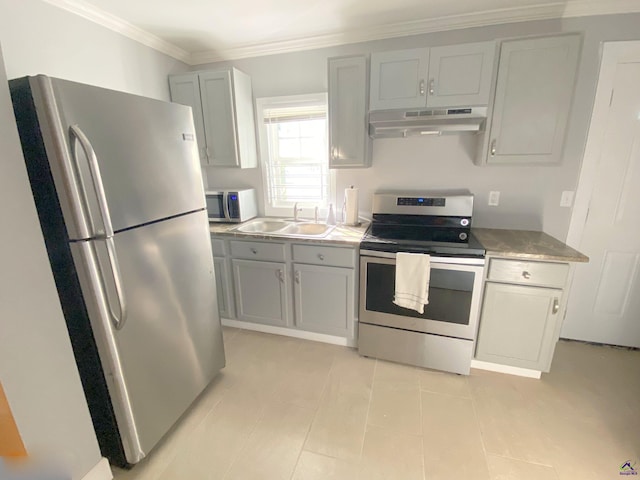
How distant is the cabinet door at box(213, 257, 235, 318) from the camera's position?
253 cm

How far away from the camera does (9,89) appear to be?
1.04 m

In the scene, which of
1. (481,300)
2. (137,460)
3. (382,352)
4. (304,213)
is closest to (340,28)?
(304,213)

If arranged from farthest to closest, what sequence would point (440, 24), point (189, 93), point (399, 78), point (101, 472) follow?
point (189, 93) < point (440, 24) < point (399, 78) < point (101, 472)

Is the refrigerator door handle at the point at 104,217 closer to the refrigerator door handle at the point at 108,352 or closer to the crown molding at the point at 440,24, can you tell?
the refrigerator door handle at the point at 108,352

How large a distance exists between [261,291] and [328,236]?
0.75 metres

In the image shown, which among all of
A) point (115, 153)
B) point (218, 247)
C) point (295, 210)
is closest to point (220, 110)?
point (295, 210)

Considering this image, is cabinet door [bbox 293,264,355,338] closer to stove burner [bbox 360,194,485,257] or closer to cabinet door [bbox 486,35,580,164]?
stove burner [bbox 360,194,485,257]

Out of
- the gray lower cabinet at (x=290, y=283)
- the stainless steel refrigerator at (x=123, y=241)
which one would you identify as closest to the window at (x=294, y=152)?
the gray lower cabinet at (x=290, y=283)

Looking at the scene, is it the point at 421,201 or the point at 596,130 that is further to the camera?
the point at 421,201

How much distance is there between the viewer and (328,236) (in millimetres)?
2273

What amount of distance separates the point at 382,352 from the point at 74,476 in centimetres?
182

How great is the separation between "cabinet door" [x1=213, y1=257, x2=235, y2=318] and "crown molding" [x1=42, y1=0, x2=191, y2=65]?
182cm

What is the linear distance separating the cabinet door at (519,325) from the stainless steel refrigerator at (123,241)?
189 centimetres

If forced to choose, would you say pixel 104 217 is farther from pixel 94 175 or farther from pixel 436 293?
pixel 436 293
